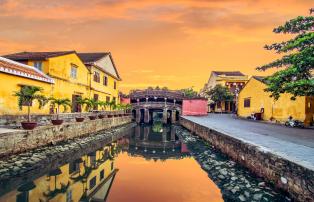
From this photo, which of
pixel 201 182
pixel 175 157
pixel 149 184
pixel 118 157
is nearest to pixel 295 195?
pixel 201 182

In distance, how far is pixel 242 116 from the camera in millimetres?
29109

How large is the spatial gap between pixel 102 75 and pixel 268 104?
20.2 meters

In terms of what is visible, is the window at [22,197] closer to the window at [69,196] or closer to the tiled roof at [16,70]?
the window at [69,196]

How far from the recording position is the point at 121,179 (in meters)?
8.81

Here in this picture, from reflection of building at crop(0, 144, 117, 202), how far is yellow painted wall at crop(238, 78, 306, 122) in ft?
53.1

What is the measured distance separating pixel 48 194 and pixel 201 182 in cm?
520

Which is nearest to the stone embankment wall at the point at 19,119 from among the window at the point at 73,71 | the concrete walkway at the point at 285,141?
the window at the point at 73,71

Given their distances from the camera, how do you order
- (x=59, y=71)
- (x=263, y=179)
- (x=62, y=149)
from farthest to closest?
(x=59, y=71)
(x=62, y=149)
(x=263, y=179)

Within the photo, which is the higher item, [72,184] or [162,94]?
[162,94]

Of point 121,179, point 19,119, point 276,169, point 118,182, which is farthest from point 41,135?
point 276,169

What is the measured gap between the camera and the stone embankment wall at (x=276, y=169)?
511 centimetres

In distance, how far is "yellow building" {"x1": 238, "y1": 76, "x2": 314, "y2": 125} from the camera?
18.0 metres

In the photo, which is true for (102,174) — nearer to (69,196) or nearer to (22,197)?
(69,196)

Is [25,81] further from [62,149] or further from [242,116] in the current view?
[242,116]
